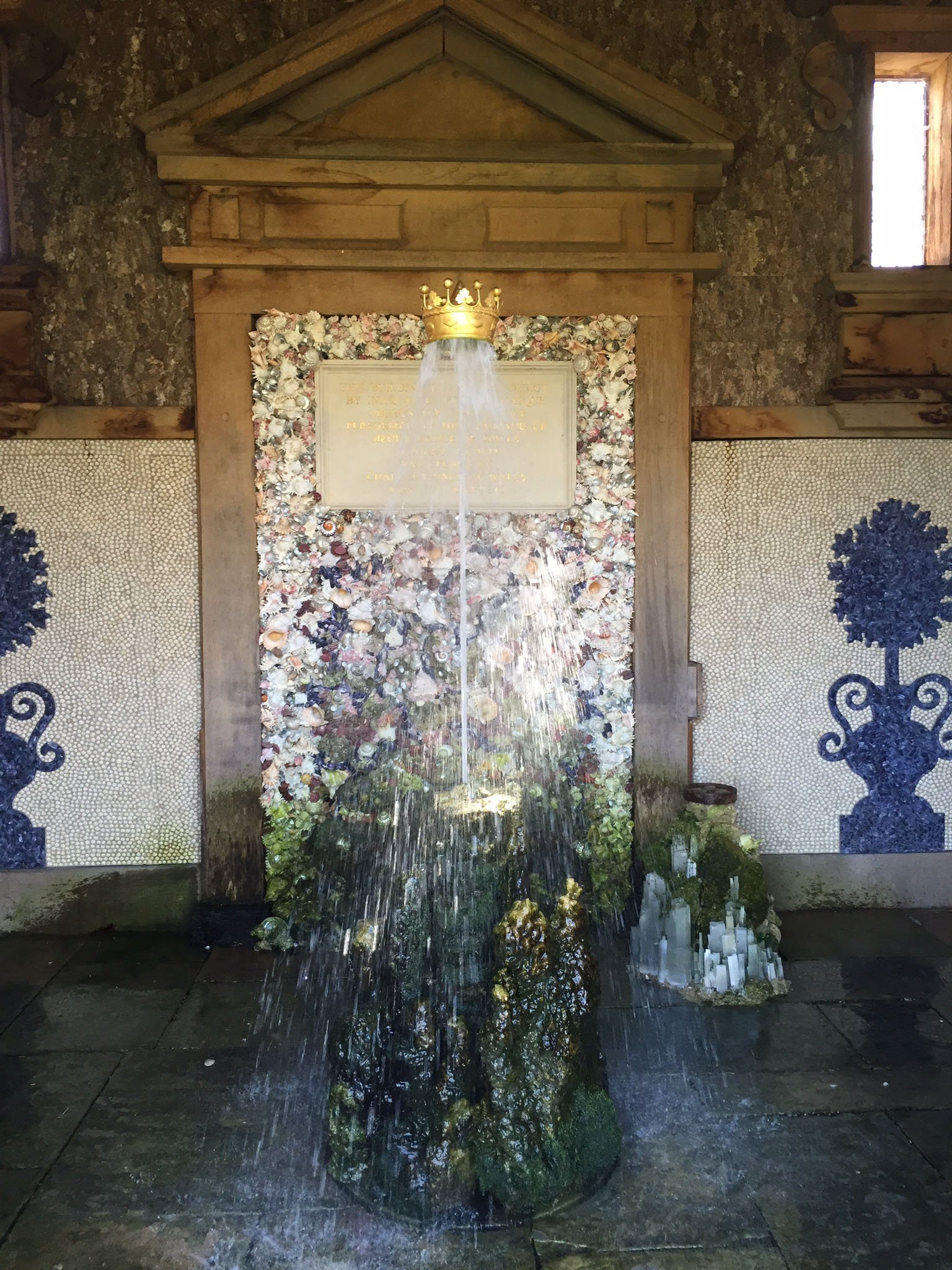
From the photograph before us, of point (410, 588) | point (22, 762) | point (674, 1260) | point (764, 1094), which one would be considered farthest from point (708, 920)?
point (22, 762)

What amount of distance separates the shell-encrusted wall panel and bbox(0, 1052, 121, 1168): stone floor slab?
4.33 feet

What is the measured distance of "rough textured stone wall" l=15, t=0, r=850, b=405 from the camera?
4160 mm

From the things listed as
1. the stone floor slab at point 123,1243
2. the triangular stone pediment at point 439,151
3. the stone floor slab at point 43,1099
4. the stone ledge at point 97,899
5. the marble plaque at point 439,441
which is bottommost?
the stone floor slab at point 123,1243

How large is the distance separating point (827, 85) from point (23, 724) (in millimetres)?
4189

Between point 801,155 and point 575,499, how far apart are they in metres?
1.69

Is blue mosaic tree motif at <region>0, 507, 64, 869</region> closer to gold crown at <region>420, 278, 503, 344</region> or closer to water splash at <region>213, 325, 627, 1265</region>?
water splash at <region>213, 325, 627, 1265</region>

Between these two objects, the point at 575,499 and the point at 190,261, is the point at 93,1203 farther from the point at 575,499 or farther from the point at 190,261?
the point at 190,261

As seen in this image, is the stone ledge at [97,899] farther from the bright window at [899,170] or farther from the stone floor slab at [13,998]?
the bright window at [899,170]

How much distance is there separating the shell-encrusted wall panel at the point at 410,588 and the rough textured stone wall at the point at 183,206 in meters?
0.47

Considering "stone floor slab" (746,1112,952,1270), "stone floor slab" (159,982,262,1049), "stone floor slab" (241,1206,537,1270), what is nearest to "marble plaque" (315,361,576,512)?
"stone floor slab" (159,982,262,1049)

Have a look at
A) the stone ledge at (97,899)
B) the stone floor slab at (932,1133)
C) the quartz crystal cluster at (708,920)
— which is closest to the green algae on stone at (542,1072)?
the stone floor slab at (932,1133)

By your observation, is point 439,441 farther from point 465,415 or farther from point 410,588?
point 410,588

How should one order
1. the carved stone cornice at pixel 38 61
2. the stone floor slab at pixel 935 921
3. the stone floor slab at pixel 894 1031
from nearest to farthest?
the stone floor slab at pixel 894 1031 < the carved stone cornice at pixel 38 61 < the stone floor slab at pixel 935 921

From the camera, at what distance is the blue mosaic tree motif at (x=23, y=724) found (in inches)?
169
